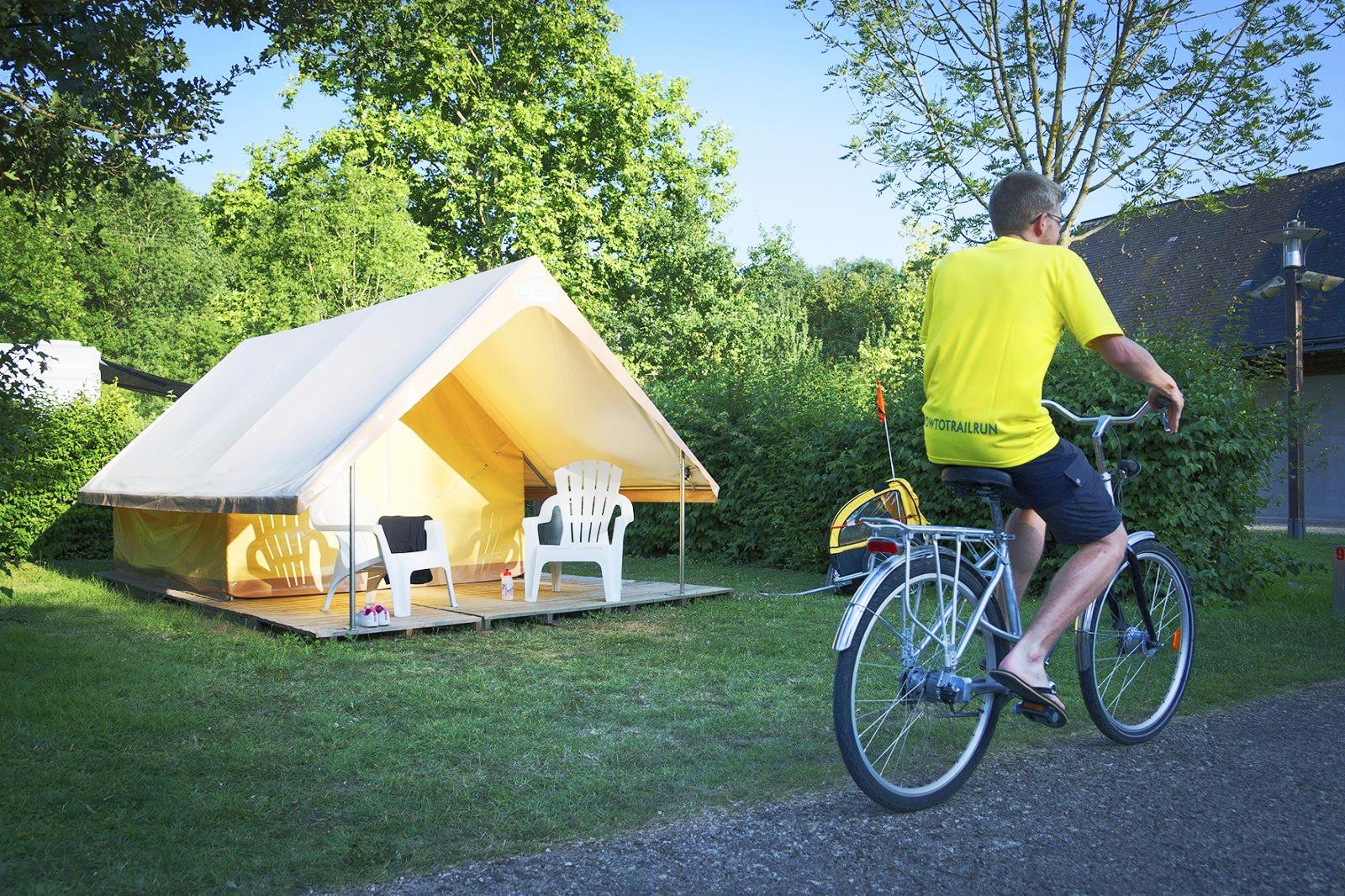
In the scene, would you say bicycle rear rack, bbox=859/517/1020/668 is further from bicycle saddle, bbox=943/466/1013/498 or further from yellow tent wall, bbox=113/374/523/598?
yellow tent wall, bbox=113/374/523/598

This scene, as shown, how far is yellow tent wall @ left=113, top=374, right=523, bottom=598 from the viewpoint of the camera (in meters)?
8.23

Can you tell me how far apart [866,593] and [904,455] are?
5870mm

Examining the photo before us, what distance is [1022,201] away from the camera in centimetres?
326

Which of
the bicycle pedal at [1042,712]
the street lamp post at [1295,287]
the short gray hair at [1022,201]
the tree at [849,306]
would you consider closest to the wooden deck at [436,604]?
the bicycle pedal at [1042,712]

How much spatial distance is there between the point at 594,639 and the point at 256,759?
281 cm

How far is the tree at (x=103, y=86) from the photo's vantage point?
4527 millimetres

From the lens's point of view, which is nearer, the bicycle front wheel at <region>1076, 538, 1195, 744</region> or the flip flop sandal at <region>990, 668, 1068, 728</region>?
the flip flop sandal at <region>990, 668, 1068, 728</region>

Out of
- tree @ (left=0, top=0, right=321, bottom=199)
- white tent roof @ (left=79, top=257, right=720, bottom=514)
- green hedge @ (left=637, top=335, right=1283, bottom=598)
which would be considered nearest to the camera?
tree @ (left=0, top=0, right=321, bottom=199)

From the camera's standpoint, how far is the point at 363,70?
704 centimetres

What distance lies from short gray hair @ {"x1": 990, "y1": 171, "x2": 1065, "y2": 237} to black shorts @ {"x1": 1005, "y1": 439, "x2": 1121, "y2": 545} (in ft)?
2.22

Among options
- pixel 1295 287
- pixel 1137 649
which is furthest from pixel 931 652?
pixel 1295 287

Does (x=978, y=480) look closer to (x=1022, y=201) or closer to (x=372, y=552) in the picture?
(x=1022, y=201)

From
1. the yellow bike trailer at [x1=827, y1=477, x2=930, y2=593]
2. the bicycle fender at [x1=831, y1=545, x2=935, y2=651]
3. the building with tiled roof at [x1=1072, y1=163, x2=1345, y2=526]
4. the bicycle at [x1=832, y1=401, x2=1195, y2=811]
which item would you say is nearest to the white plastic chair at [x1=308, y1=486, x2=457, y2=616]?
the yellow bike trailer at [x1=827, y1=477, x2=930, y2=593]

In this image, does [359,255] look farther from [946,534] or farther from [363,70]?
[946,534]
